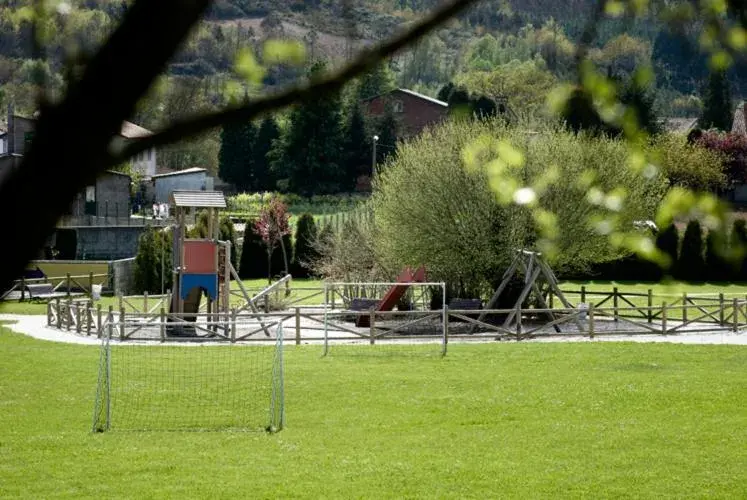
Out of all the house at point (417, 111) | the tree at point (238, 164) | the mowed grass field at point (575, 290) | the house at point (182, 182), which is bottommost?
the mowed grass field at point (575, 290)

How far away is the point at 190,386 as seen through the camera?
1898 centimetres

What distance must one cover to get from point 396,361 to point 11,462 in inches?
400

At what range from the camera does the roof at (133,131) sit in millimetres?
1899

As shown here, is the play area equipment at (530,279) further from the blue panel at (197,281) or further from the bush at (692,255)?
the bush at (692,255)

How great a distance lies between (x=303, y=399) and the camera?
57.6ft

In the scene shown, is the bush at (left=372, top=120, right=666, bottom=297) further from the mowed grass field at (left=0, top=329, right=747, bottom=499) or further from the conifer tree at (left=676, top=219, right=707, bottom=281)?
the conifer tree at (left=676, top=219, right=707, bottom=281)

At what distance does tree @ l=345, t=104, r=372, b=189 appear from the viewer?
63.5 m

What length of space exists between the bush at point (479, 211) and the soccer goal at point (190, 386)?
734cm

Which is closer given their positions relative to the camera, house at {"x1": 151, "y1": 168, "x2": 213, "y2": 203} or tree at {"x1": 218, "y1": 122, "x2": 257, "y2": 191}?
house at {"x1": 151, "y1": 168, "x2": 213, "y2": 203}

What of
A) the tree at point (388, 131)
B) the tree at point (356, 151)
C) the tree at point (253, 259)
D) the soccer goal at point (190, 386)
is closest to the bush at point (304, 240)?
the tree at point (253, 259)

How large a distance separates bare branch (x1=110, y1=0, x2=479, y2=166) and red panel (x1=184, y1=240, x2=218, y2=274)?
24.4 meters

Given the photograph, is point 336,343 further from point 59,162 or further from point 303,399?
point 59,162

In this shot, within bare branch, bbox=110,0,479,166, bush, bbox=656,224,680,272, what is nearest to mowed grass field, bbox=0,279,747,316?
bush, bbox=656,224,680,272

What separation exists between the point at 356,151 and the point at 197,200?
1545 inches
